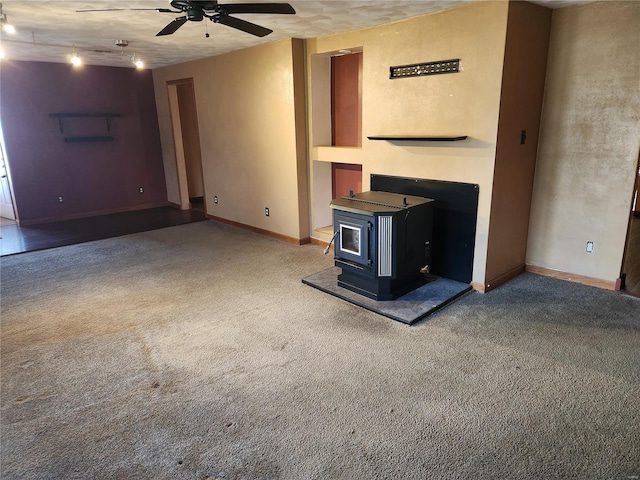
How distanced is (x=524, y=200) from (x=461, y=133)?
940 millimetres

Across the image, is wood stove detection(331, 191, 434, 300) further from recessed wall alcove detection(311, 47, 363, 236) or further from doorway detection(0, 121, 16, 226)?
doorway detection(0, 121, 16, 226)

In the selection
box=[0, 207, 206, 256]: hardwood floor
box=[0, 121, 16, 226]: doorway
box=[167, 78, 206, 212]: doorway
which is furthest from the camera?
box=[167, 78, 206, 212]: doorway

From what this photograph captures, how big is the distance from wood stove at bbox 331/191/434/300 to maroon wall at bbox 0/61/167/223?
5.07 m

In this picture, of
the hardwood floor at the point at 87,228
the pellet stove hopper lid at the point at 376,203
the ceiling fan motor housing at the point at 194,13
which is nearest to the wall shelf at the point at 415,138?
the pellet stove hopper lid at the point at 376,203

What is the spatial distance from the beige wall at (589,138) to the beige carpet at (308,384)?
1.39ft

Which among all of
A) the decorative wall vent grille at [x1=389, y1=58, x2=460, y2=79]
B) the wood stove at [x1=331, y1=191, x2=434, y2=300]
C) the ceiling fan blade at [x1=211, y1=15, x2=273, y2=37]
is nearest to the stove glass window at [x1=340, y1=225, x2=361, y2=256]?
the wood stove at [x1=331, y1=191, x2=434, y2=300]

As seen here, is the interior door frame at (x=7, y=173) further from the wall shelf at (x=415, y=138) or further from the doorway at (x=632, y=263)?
the doorway at (x=632, y=263)

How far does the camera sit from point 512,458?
1.89 meters

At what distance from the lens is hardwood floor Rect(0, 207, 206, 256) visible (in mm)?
5469

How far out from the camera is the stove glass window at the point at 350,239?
138 inches

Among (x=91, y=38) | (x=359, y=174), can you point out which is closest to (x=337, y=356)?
(x=359, y=174)

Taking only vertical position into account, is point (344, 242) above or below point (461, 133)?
below

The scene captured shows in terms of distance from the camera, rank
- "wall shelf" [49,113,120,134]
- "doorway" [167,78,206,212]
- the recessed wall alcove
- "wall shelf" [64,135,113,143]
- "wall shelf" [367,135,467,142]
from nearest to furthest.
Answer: "wall shelf" [367,135,467,142], the recessed wall alcove, "wall shelf" [49,113,120,134], "wall shelf" [64,135,113,143], "doorway" [167,78,206,212]

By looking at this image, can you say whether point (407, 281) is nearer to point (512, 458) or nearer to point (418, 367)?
point (418, 367)
